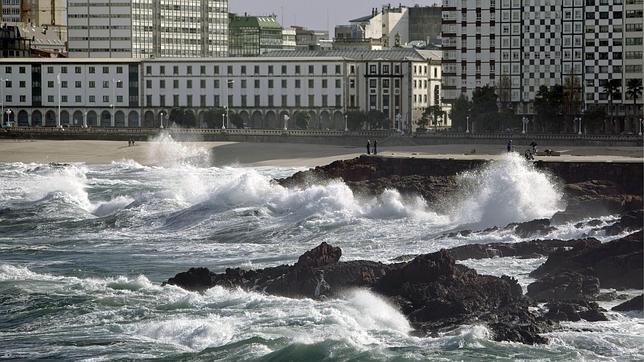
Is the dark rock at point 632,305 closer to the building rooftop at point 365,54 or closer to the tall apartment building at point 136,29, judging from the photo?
the building rooftop at point 365,54

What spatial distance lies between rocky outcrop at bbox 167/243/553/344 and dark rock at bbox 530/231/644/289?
3684mm

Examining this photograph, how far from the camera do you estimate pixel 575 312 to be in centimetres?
3781

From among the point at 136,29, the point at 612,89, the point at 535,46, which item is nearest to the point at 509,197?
the point at 612,89

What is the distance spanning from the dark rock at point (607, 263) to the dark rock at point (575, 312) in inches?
158

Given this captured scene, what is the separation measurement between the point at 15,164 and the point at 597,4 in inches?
1692

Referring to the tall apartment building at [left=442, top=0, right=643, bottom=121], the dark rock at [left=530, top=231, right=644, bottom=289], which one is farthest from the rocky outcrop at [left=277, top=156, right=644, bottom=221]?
the tall apartment building at [left=442, top=0, right=643, bottom=121]

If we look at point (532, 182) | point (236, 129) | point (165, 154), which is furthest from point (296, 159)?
point (532, 182)

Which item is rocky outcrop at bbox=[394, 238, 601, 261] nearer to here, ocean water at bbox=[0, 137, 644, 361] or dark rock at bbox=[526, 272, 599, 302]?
ocean water at bbox=[0, 137, 644, 361]

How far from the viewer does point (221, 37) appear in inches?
6560

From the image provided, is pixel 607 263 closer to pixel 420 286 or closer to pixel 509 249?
pixel 509 249

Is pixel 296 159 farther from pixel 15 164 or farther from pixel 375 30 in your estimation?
pixel 375 30

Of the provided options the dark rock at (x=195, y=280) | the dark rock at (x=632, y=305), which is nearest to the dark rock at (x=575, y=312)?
the dark rock at (x=632, y=305)

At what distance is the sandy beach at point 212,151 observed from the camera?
311 feet

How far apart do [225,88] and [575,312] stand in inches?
Answer: 3920
